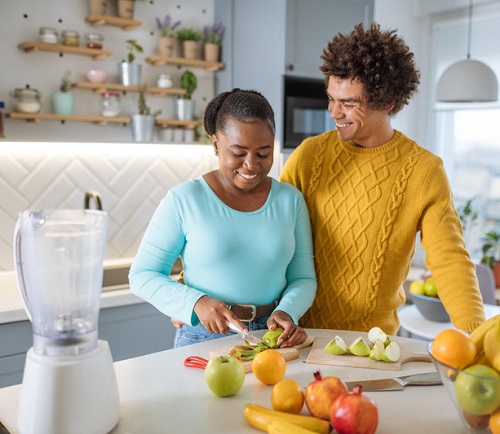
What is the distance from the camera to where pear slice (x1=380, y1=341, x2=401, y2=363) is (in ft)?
4.33

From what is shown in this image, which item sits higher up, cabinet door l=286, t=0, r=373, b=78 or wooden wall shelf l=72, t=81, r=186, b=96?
cabinet door l=286, t=0, r=373, b=78

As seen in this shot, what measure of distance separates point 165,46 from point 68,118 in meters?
0.69

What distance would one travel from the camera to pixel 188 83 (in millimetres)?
3172

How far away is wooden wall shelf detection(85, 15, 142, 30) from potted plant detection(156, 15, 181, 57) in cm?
17

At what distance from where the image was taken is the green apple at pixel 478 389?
905mm

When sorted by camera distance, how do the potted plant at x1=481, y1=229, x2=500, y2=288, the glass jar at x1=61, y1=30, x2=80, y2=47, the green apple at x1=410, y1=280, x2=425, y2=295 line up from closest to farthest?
1. the green apple at x1=410, y1=280, x2=425, y2=295
2. the glass jar at x1=61, y1=30, x2=80, y2=47
3. the potted plant at x1=481, y1=229, x2=500, y2=288

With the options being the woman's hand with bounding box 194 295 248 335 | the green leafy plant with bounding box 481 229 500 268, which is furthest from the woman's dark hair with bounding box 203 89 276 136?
the green leafy plant with bounding box 481 229 500 268

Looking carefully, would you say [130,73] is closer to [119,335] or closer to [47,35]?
[47,35]

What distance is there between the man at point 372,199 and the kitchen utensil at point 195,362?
0.47 meters

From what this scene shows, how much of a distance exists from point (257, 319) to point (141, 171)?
1.78 meters

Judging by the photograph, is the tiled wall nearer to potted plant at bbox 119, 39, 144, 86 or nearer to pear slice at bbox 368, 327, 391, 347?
potted plant at bbox 119, 39, 144, 86

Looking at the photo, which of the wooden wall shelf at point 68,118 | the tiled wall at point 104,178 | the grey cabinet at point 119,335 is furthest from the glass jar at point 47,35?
the grey cabinet at point 119,335

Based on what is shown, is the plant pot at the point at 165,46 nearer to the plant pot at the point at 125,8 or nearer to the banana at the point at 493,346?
the plant pot at the point at 125,8

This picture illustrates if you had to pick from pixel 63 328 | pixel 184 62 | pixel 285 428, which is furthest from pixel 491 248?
pixel 63 328
